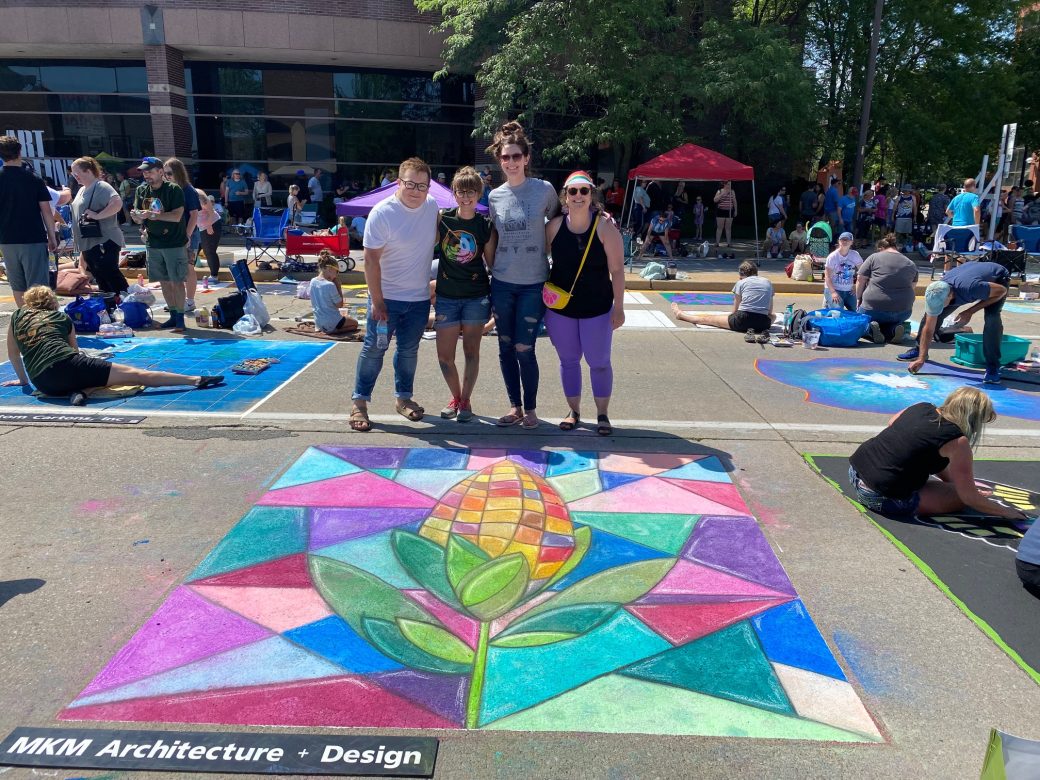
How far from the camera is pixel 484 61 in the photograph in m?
21.8

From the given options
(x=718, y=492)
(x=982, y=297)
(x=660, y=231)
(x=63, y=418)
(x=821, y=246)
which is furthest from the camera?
(x=660, y=231)

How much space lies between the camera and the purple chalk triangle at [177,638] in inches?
122

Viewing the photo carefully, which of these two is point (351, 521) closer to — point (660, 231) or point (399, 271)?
point (399, 271)

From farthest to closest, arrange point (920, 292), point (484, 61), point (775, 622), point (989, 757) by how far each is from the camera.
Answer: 1. point (484, 61)
2. point (920, 292)
3. point (775, 622)
4. point (989, 757)

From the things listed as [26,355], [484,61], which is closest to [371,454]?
[26,355]

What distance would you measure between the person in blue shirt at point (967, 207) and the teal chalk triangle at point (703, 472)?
12038 millimetres

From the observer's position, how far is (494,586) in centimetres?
377

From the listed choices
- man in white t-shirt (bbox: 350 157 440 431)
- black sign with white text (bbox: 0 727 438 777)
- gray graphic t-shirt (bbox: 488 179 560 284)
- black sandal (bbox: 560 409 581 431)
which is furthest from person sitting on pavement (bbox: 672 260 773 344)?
black sign with white text (bbox: 0 727 438 777)

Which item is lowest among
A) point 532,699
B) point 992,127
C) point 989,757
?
point 532,699

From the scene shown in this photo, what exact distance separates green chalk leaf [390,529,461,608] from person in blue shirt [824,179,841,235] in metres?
18.2

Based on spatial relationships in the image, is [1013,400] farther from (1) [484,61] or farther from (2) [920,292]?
(1) [484,61]

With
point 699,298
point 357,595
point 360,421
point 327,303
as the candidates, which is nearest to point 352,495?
point 357,595

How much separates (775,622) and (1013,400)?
5206mm

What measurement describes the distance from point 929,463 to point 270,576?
11.5 feet
